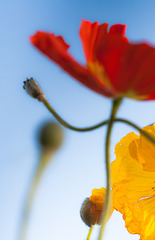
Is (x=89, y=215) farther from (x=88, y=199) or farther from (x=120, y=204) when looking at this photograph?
(x=120, y=204)

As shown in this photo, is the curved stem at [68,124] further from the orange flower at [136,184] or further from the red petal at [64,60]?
the orange flower at [136,184]

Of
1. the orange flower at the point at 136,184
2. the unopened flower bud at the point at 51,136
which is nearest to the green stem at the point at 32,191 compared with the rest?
the unopened flower bud at the point at 51,136

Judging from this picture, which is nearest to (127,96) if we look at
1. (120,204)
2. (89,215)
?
(89,215)

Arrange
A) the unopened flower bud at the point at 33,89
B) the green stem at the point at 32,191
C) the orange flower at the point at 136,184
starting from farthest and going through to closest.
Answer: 1. the orange flower at the point at 136,184
2. the unopened flower bud at the point at 33,89
3. the green stem at the point at 32,191

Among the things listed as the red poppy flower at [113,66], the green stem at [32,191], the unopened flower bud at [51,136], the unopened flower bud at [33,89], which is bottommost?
the green stem at [32,191]

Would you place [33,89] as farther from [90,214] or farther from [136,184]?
[136,184]

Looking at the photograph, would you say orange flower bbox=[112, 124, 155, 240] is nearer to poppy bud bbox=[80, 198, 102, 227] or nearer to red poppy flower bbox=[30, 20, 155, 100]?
poppy bud bbox=[80, 198, 102, 227]

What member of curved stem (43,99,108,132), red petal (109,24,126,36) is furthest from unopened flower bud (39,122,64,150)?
red petal (109,24,126,36)
